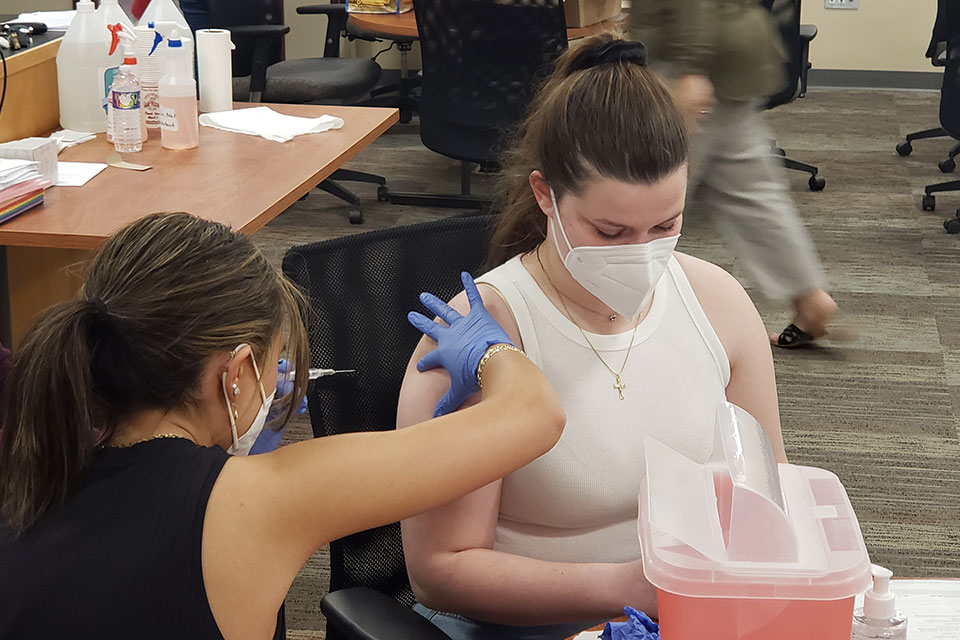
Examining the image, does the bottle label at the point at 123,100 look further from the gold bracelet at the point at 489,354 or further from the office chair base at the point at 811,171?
the office chair base at the point at 811,171

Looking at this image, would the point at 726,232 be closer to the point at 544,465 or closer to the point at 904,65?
the point at 544,465

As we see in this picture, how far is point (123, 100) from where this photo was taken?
2406 mm

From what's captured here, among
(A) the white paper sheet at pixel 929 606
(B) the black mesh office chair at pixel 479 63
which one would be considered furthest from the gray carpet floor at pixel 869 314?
(A) the white paper sheet at pixel 929 606

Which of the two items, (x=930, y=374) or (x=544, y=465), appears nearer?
(x=544, y=465)

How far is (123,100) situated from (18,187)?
0.45 metres

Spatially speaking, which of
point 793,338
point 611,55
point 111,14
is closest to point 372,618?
point 611,55

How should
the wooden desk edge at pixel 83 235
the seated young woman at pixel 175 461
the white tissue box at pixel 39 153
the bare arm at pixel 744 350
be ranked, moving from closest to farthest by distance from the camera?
the seated young woman at pixel 175 461 → the bare arm at pixel 744 350 → the wooden desk edge at pixel 83 235 → the white tissue box at pixel 39 153

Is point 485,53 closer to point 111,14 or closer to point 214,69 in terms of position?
point 214,69

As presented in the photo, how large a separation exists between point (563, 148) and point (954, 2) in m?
3.55

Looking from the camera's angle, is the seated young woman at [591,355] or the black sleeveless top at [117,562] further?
the seated young woman at [591,355]

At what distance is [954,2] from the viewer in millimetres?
4348

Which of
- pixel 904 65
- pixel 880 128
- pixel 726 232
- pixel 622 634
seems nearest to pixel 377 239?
pixel 622 634

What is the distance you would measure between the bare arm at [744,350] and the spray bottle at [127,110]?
1425 millimetres

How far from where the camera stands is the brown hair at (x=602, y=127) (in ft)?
4.46
